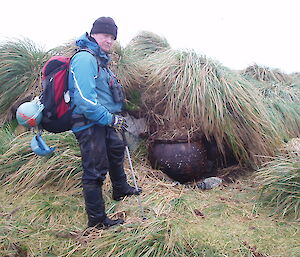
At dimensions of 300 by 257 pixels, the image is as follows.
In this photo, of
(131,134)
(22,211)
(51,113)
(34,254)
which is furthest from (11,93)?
(34,254)

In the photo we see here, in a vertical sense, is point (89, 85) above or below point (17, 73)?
above

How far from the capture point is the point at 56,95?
264 centimetres

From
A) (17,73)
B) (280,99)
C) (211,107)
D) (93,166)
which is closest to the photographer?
(93,166)

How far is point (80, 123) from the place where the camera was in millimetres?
2736

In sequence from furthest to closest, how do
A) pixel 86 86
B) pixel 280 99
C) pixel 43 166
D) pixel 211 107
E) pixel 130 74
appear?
pixel 280 99 < pixel 130 74 < pixel 211 107 < pixel 43 166 < pixel 86 86


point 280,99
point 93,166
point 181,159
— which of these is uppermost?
point 93,166

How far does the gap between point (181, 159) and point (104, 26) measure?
1936 millimetres

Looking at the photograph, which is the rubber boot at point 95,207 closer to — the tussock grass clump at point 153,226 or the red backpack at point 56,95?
the tussock grass clump at point 153,226

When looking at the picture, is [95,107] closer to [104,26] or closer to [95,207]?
[104,26]

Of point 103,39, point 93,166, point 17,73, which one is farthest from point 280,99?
point 17,73

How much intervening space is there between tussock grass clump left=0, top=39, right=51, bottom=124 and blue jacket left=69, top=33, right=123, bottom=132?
2.28m

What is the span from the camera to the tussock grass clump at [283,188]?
10.2 ft

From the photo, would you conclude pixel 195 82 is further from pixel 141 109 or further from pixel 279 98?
pixel 279 98

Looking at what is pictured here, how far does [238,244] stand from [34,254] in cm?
149
